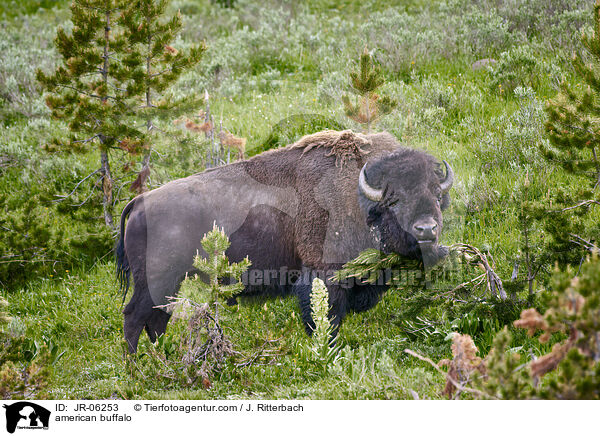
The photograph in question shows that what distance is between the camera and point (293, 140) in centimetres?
1027

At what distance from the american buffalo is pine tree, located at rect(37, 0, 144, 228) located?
243 cm

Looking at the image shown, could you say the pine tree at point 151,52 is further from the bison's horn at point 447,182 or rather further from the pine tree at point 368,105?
the bison's horn at point 447,182

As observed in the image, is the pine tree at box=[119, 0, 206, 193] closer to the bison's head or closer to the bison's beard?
the bison's head

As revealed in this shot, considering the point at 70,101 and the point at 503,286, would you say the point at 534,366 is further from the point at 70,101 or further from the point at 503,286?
the point at 70,101

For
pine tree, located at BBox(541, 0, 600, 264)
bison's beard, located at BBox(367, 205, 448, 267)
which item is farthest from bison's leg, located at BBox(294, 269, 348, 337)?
pine tree, located at BBox(541, 0, 600, 264)

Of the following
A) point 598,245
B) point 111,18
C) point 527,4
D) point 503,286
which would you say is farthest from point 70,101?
point 527,4

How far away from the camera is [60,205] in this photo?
858 cm

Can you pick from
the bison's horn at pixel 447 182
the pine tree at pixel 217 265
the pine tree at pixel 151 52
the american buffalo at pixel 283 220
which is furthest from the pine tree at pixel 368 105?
the pine tree at pixel 217 265

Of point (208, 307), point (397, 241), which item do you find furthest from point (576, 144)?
point (208, 307)

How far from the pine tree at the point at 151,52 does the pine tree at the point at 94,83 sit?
167mm

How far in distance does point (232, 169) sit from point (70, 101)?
11.0 feet

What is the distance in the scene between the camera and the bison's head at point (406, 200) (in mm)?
Answer: 5234

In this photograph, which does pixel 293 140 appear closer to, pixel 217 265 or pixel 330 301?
pixel 330 301
